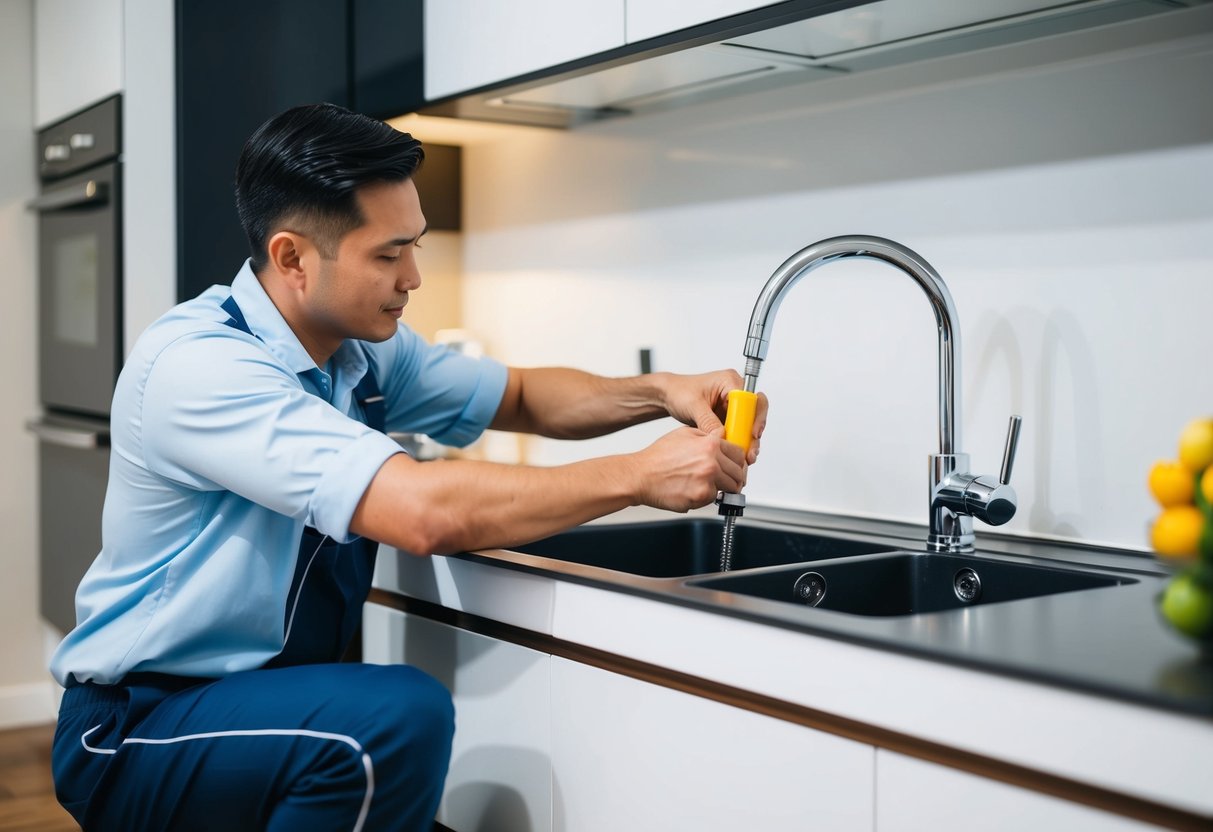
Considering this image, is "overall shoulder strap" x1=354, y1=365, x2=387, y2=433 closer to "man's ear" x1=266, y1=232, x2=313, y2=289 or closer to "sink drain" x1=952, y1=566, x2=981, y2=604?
"man's ear" x1=266, y1=232, x2=313, y2=289

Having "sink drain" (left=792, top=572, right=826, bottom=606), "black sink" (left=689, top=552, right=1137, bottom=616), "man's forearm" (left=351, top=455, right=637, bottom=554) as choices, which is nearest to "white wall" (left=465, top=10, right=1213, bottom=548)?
"black sink" (left=689, top=552, right=1137, bottom=616)

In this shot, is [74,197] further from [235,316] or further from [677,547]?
[677,547]

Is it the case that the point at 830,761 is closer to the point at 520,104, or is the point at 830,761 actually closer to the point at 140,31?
the point at 520,104

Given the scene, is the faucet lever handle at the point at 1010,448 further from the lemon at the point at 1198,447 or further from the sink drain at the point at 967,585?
the lemon at the point at 1198,447

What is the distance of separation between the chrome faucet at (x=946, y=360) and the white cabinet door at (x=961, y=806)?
541 mm

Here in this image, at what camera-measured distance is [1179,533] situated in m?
0.94

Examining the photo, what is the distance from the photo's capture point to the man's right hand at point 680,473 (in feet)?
4.53

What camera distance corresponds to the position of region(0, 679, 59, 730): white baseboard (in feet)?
10.5

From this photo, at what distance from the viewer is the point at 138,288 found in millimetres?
2332

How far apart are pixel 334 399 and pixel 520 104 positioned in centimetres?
78

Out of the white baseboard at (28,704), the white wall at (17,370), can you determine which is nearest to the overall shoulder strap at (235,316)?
the white wall at (17,370)

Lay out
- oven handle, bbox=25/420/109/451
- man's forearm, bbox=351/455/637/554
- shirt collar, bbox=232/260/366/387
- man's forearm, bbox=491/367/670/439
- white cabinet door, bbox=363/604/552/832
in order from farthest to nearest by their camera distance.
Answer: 1. oven handle, bbox=25/420/109/451
2. man's forearm, bbox=491/367/670/439
3. shirt collar, bbox=232/260/366/387
4. white cabinet door, bbox=363/604/552/832
5. man's forearm, bbox=351/455/637/554

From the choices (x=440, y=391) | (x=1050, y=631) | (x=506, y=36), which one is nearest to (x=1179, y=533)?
(x=1050, y=631)

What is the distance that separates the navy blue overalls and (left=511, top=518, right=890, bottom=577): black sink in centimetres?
35
